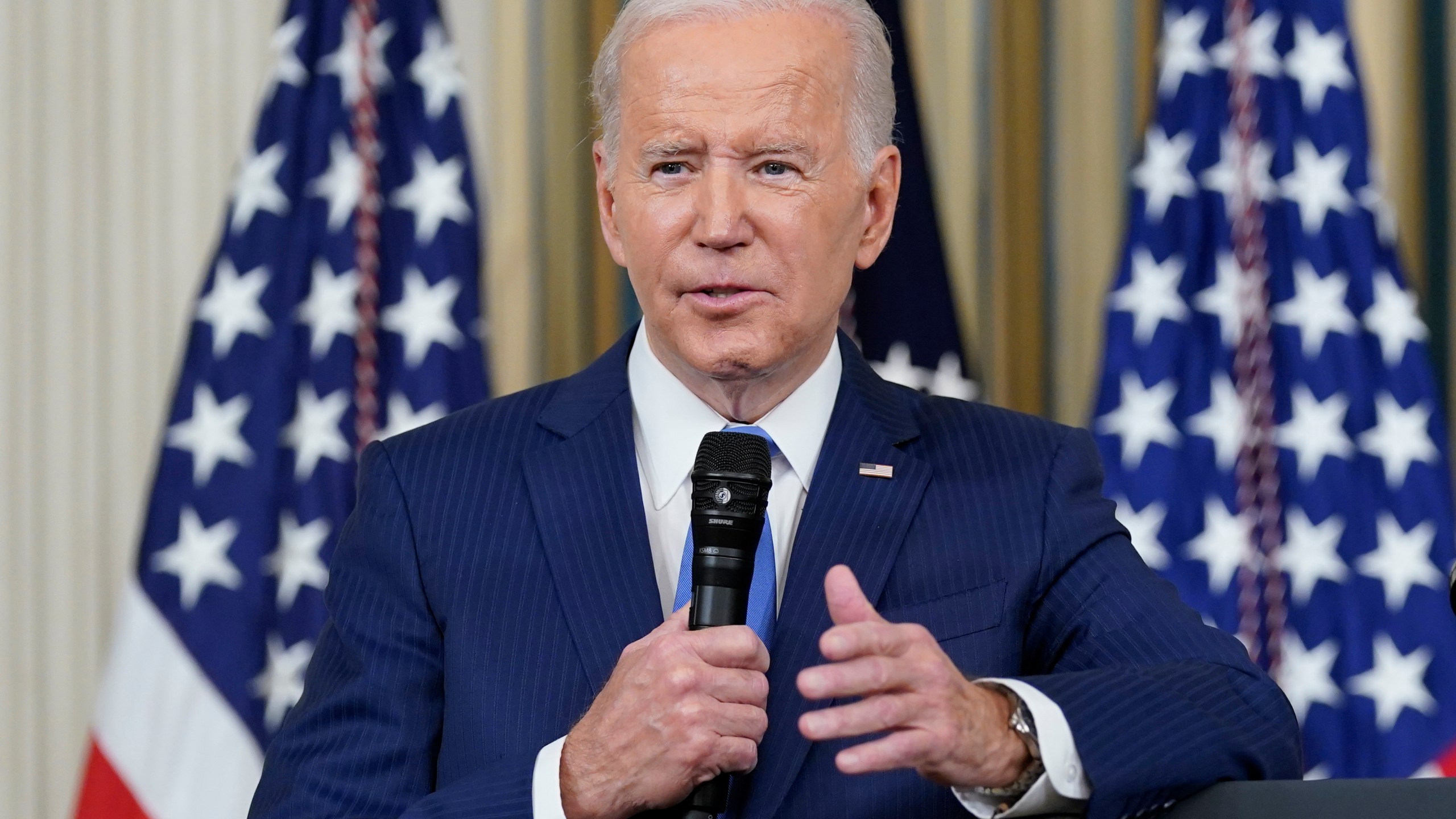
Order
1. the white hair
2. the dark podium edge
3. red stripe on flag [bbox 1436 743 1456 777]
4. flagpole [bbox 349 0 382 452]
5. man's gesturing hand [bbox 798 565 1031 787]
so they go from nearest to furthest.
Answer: the dark podium edge → man's gesturing hand [bbox 798 565 1031 787] → the white hair → red stripe on flag [bbox 1436 743 1456 777] → flagpole [bbox 349 0 382 452]

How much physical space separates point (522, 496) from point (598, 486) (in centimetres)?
10

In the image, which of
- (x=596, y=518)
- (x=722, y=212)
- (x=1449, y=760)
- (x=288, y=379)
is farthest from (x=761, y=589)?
(x=1449, y=760)

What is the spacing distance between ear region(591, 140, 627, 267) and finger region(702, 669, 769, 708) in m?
0.75

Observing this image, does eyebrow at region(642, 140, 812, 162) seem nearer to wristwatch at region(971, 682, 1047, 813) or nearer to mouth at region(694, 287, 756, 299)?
mouth at region(694, 287, 756, 299)

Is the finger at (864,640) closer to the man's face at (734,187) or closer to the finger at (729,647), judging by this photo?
the finger at (729,647)

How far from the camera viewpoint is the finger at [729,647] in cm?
144

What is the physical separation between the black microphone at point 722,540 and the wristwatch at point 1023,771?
302mm

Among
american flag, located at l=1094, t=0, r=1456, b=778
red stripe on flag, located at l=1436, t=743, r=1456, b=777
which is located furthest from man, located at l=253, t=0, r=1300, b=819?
red stripe on flag, located at l=1436, t=743, r=1456, b=777

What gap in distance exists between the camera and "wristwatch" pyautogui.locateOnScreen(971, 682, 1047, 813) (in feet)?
5.16

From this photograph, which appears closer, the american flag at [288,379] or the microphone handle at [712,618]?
the microphone handle at [712,618]

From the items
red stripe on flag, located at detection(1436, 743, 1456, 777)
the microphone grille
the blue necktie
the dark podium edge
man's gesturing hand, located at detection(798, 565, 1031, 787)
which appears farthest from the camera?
red stripe on flag, located at detection(1436, 743, 1456, 777)

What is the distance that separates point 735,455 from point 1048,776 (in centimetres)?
49

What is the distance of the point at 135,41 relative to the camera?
12.6ft

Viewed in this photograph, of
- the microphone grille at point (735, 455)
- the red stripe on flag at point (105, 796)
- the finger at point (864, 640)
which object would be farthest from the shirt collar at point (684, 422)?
the red stripe on flag at point (105, 796)
